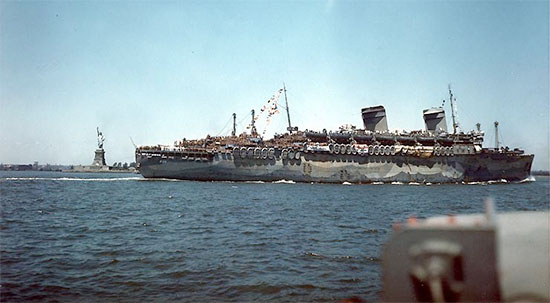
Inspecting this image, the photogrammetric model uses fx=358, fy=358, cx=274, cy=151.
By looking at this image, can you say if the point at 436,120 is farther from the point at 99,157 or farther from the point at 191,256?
the point at 99,157

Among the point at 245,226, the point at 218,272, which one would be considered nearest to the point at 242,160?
the point at 245,226

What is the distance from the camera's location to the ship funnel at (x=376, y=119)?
63.6 metres

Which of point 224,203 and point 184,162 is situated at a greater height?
point 184,162

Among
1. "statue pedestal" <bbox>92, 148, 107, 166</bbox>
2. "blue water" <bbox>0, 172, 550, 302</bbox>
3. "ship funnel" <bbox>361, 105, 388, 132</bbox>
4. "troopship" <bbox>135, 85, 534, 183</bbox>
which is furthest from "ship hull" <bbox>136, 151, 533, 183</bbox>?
"statue pedestal" <bbox>92, 148, 107, 166</bbox>

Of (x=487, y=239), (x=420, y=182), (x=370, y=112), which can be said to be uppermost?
Result: (x=370, y=112)

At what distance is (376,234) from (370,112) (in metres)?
51.7

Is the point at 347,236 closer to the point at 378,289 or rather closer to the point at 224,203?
the point at 378,289

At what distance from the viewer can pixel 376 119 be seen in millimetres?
63875

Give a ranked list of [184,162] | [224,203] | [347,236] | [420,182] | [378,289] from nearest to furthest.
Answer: [378,289]
[347,236]
[224,203]
[184,162]
[420,182]

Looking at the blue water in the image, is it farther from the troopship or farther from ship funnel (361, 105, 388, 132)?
ship funnel (361, 105, 388, 132)

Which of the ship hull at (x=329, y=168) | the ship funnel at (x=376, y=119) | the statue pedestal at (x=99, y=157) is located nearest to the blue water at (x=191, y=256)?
the ship hull at (x=329, y=168)

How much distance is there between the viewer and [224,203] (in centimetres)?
2595

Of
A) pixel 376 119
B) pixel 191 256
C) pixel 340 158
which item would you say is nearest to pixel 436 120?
pixel 376 119

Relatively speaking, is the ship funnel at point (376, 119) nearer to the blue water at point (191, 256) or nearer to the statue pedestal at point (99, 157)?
the blue water at point (191, 256)
